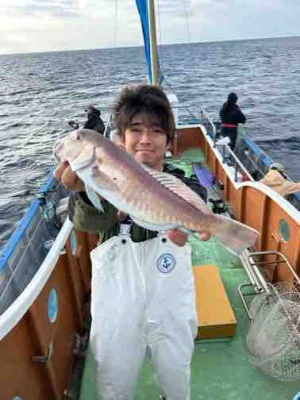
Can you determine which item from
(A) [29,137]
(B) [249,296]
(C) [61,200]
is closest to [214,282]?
(B) [249,296]

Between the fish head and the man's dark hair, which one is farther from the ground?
the man's dark hair

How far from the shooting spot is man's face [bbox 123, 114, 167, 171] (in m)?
2.54

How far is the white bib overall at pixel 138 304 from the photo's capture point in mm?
2613

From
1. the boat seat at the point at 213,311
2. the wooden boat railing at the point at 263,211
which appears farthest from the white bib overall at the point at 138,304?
the wooden boat railing at the point at 263,211

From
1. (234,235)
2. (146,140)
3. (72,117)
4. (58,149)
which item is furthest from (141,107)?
(72,117)

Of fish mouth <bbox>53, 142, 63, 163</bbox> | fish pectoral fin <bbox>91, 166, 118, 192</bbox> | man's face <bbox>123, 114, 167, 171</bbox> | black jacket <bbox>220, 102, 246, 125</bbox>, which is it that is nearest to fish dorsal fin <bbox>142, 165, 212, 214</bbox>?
fish pectoral fin <bbox>91, 166, 118, 192</bbox>

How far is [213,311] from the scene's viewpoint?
4.47 meters

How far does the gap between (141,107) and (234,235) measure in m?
1.13

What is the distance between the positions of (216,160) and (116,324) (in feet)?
22.1

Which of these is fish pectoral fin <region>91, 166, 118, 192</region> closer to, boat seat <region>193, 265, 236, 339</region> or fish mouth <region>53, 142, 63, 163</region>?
fish mouth <region>53, 142, 63, 163</region>

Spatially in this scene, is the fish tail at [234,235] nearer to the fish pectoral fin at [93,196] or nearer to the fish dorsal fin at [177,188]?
the fish dorsal fin at [177,188]

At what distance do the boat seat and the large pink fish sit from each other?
8.22ft

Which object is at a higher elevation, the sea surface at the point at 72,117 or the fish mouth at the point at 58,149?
the fish mouth at the point at 58,149

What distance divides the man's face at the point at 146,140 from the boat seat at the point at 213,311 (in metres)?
2.41
